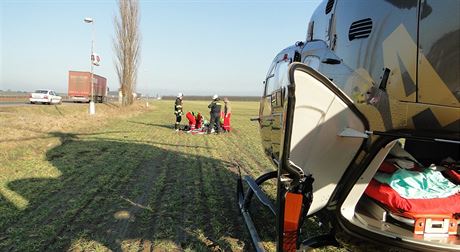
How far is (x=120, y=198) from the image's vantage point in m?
6.00

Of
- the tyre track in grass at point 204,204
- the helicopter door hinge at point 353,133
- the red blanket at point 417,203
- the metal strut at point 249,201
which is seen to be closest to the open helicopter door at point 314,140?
the helicopter door hinge at point 353,133

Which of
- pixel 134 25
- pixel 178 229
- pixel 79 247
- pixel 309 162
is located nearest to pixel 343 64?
pixel 309 162

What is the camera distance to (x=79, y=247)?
410 centimetres

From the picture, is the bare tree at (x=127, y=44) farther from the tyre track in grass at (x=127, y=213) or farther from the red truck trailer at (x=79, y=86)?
the tyre track in grass at (x=127, y=213)

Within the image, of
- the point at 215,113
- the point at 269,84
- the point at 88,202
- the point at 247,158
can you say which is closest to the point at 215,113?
the point at 215,113

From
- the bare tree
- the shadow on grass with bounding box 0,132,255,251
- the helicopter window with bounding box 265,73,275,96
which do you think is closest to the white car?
the bare tree

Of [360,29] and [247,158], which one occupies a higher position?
[360,29]

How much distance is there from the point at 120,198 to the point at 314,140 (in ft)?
13.3

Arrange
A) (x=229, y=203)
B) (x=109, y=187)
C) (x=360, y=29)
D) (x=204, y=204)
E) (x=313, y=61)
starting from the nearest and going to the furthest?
(x=360, y=29) → (x=313, y=61) → (x=204, y=204) → (x=229, y=203) → (x=109, y=187)

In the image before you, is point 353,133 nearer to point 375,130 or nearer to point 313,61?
point 375,130

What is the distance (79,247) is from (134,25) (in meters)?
32.9

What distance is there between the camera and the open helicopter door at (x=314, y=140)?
2701mm

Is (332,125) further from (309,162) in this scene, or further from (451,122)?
(451,122)

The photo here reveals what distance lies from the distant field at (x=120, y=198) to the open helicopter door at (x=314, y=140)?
1.69 metres
